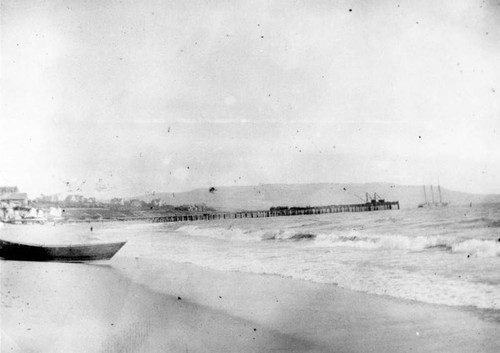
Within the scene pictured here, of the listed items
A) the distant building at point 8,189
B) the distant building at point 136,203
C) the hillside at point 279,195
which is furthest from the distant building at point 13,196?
the hillside at point 279,195

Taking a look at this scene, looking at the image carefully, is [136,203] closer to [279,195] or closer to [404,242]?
[279,195]

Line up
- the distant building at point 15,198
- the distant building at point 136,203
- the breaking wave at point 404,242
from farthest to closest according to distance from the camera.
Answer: the distant building at point 136,203, the breaking wave at point 404,242, the distant building at point 15,198

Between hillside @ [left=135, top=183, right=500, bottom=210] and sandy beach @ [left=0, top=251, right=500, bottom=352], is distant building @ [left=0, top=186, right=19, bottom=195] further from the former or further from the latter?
hillside @ [left=135, top=183, right=500, bottom=210]

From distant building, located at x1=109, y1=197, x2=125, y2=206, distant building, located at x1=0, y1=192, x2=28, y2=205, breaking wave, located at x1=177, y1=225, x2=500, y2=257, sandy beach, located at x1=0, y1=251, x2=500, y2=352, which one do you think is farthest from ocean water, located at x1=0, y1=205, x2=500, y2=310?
distant building, located at x1=0, y1=192, x2=28, y2=205

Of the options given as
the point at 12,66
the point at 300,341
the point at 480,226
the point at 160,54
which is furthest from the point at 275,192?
the point at 480,226

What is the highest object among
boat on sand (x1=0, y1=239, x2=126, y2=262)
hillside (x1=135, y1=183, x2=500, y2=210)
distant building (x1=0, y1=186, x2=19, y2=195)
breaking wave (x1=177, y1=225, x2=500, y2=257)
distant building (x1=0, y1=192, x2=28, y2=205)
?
distant building (x1=0, y1=186, x2=19, y2=195)

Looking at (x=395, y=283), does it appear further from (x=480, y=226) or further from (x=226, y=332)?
(x=480, y=226)

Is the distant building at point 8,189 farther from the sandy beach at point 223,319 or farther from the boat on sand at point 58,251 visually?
the boat on sand at point 58,251
